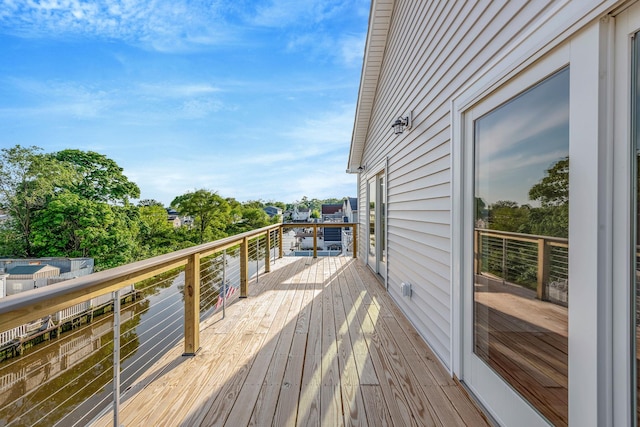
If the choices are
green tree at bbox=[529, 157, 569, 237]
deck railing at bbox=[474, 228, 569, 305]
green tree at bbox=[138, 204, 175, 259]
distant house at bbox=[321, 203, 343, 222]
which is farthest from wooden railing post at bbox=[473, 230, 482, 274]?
distant house at bbox=[321, 203, 343, 222]

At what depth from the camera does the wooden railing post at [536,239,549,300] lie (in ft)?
A: 4.00

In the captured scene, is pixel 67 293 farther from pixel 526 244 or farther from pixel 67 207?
pixel 67 207

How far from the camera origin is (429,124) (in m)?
2.49

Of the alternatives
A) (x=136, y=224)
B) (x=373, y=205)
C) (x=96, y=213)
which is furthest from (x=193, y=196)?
(x=373, y=205)

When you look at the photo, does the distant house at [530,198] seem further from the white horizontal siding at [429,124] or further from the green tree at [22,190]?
the green tree at [22,190]

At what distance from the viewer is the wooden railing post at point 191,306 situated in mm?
2215

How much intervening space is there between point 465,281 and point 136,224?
66.4 ft

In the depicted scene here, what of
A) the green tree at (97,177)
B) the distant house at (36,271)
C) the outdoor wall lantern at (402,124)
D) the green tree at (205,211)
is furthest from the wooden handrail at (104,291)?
the green tree at (205,211)

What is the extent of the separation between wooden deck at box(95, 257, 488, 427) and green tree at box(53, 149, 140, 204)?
1781 cm

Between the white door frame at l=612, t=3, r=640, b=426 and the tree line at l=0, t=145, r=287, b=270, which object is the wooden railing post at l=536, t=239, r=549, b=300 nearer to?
the white door frame at l=612, t=3, r=640, b=426

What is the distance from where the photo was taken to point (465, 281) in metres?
1.83

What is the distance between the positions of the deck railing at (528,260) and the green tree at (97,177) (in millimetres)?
19769

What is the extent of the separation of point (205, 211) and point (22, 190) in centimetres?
1008

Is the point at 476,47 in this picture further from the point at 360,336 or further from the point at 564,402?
the point at 360,336
